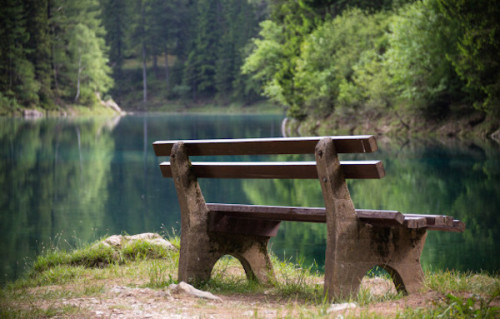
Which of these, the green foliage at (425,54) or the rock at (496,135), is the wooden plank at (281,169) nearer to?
the rock at (496,135)

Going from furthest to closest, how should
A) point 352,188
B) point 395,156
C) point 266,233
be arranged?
point 395,156 < point 352,188 < point 266,233

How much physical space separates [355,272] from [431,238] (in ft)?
21.2

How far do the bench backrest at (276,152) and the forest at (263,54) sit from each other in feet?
76.4

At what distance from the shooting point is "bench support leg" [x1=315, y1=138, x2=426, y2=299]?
4.48 metres

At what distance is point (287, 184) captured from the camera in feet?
61.0

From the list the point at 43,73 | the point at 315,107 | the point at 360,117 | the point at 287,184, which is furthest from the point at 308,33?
the point at 43,73

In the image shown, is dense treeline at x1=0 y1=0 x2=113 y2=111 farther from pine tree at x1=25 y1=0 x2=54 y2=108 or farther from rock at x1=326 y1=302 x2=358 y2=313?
rock at x1=326 y1=302 x2=358 y2=313

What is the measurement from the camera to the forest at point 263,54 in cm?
3077

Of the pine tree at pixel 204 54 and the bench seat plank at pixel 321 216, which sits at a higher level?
the pine tree at pixel 204 54

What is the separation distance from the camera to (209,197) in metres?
15.4

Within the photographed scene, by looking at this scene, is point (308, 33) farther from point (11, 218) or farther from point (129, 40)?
point (129, 40)

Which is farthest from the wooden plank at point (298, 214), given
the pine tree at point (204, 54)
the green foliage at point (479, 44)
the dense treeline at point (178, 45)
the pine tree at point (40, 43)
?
the pine tree at point (204, 54)

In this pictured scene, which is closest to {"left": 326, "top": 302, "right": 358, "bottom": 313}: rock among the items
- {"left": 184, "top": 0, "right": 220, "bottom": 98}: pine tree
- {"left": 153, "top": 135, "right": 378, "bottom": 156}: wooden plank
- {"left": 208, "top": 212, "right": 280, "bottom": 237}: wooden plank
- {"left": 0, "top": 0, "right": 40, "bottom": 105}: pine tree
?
{"left": 153, "top": 135, "right": 378, "bottom": 156}: wooden plank

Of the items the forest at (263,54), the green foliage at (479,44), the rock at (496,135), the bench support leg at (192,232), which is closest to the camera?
the bench support leg at (192,232)
